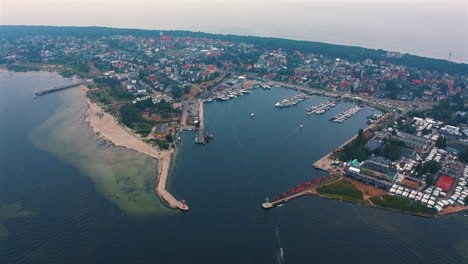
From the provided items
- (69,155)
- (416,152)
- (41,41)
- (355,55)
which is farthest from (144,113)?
(41,41)

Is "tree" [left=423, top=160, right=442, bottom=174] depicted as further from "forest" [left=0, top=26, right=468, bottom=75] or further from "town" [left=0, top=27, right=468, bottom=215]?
"forest" [left=0, top=26, right=468, bottom=75]

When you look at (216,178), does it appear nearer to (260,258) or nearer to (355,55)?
(260,258)

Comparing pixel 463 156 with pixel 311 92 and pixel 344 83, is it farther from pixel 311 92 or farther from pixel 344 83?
pixel 344 83

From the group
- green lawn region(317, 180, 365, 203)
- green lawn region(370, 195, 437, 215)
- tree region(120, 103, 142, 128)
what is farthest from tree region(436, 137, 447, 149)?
tree region(120, 103, 142, 128)

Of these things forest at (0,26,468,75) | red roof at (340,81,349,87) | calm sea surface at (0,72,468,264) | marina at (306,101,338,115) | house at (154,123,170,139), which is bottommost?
calm sea surface at (0,72,468,264)

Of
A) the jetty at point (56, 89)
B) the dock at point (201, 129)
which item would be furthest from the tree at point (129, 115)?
the jetty at point (56, 89)

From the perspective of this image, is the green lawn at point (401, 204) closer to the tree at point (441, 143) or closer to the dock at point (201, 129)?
the tree at point (441, 143)
